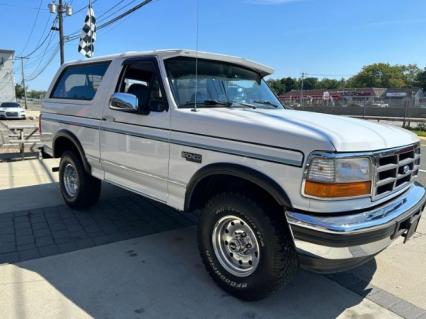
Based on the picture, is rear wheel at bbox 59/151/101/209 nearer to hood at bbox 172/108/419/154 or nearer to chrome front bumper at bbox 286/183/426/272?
hood at bbox 172/108/419/154

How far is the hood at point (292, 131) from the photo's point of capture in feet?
8.73

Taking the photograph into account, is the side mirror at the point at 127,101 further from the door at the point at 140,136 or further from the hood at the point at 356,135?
the hood at the point at 356,135

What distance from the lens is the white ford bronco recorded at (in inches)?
105

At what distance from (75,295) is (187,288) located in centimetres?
94

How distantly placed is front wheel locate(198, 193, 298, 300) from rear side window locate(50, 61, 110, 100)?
248cm

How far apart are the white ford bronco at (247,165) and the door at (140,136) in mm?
12

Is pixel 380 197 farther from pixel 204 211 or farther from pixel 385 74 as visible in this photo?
pixel 385 74

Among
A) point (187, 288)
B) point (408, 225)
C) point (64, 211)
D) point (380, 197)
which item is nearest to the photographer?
point (380, 197)

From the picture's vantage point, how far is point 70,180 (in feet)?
18.5

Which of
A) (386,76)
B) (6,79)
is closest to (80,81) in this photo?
(6,79)

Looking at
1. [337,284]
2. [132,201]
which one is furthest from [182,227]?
[337,284]

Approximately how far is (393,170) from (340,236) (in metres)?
0.84

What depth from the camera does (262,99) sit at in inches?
177

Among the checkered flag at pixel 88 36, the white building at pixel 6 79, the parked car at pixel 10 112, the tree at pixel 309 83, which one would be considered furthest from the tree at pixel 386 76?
the checkered flag at pixel 88 36
